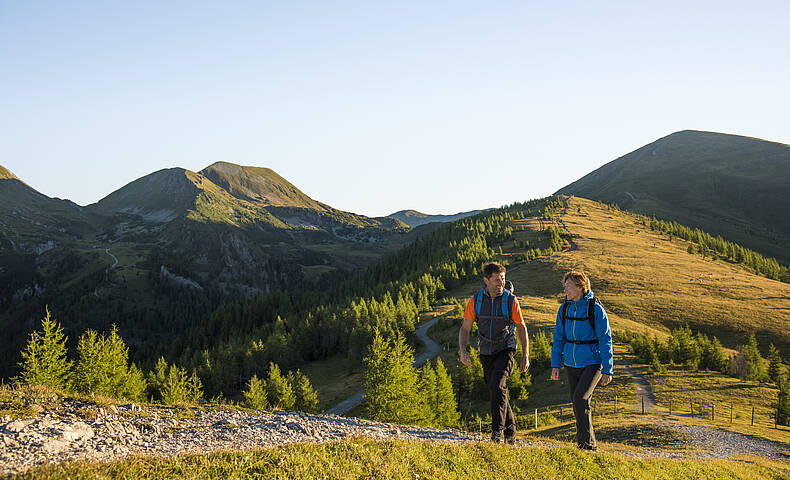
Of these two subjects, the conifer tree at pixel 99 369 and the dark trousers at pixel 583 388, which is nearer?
the dark trousers at pixel 583 388

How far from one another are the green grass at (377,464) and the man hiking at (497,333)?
42.3 inches

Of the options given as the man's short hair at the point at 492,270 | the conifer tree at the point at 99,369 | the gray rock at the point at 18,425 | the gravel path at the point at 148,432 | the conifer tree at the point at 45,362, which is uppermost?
the man's short hair at the point at 492,270

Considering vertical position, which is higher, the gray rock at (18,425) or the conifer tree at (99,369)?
the gray rock at (18,425)

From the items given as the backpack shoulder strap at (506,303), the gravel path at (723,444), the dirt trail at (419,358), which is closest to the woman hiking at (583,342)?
the backpack shoulder strap at (506,303)

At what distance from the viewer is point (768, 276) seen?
130 metres

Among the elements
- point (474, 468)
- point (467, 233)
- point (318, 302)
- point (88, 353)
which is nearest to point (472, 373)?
point (88, 353)

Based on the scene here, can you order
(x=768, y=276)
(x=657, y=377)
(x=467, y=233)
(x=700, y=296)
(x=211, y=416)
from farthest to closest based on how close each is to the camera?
(x=467, y=233) → (x=768, y=276) → (x=700, y=296) → (x=657, y=377) → (x=211, y=416)

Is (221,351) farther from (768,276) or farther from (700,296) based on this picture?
(768,276)

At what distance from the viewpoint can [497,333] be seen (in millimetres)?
10578

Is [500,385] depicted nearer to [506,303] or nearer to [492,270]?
[506,303]

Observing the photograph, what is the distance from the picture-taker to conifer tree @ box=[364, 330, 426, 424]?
93.8 ft

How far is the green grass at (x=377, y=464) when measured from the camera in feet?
21.1

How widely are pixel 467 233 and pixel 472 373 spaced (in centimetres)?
12124

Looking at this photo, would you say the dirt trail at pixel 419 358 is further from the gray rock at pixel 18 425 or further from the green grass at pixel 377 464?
the green grass at pixel 377 464
